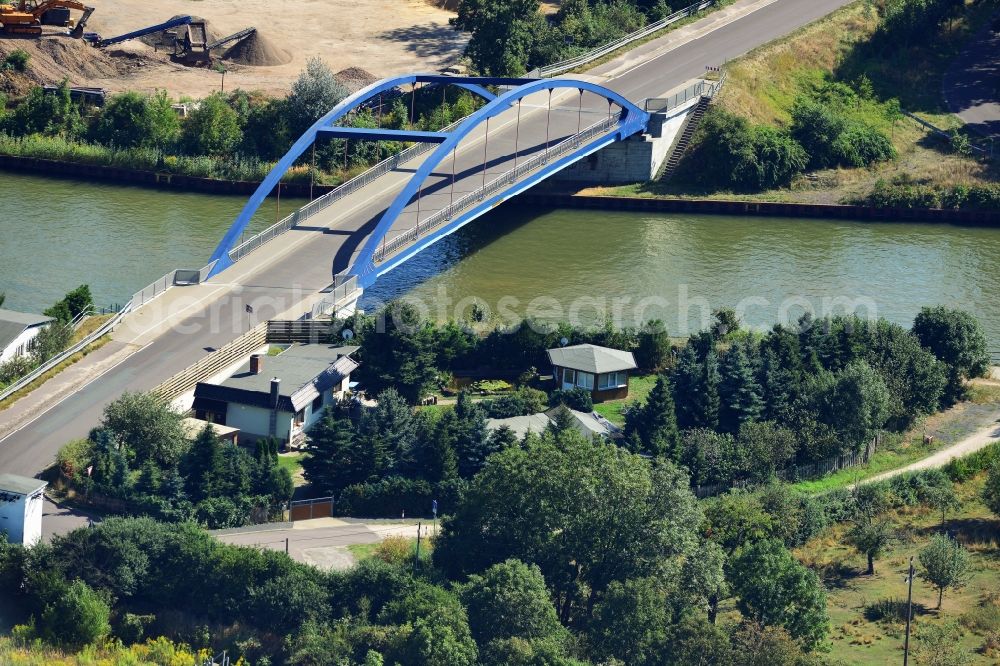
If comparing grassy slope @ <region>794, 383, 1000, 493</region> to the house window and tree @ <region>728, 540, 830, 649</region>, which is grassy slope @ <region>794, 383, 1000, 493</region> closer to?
the house window

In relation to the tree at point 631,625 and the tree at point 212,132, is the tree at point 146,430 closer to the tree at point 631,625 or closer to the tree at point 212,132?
the tree at point 631,625

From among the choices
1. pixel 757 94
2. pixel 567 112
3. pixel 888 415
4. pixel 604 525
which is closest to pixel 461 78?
Result: pixel 567 112

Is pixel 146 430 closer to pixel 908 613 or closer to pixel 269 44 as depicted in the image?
pixel 908 613

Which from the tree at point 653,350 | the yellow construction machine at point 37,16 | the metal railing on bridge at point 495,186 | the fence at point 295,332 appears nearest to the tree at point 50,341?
the fence at point 295,332

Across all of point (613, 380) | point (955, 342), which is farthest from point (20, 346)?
point (955, 342)

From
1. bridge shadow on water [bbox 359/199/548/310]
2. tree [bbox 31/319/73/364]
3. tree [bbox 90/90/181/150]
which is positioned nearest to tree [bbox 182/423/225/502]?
tree [bbox 31/319/73/364]

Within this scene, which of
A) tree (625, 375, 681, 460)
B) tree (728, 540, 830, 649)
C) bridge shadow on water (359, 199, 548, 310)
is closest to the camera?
tree (728, 540, 830, 649)
